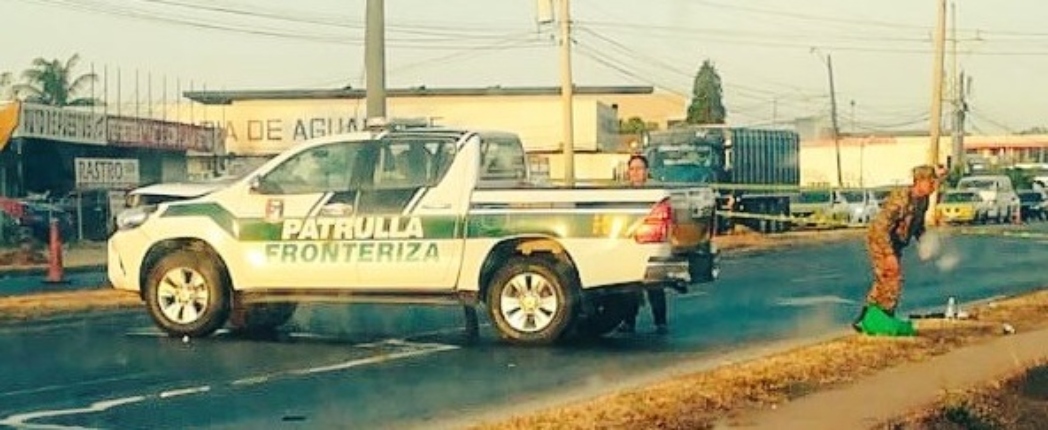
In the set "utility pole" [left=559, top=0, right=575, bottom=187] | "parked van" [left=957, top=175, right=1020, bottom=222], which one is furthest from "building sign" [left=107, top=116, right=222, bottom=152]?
"parked van" [left=957, top=175, right=1020, bottom=222]

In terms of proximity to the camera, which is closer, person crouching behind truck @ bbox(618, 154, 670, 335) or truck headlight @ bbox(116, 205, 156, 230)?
truck headlight @ bbox(116, 205, 156, 230)

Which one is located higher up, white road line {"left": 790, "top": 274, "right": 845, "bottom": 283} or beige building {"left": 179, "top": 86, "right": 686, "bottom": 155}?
beige building {"left": 179, "top": 86, "right": 686, "bottom": 155}

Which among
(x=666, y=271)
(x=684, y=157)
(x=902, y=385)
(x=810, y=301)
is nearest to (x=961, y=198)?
(x=684, y=157)

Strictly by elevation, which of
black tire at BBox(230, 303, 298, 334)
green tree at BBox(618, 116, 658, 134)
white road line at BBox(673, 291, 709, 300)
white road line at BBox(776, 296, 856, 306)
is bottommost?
white road line at BBox(776, 296, 856, 306)

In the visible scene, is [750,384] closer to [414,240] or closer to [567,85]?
[414,240]

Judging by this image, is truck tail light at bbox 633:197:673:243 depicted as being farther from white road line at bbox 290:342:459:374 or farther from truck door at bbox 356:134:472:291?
white road line at bbox 290:342:459:374

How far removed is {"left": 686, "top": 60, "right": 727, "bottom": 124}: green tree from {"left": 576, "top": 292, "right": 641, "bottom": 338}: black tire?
62163mm

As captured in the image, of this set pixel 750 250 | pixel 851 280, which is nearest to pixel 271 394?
pixel 851 280

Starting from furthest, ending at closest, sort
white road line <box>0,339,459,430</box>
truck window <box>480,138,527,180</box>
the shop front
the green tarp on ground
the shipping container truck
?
the shipping container truck, the shop front, truck window <box>480,138,527,180</box>, the green tarp on ground, white road line <box>0,339,459,430</box>

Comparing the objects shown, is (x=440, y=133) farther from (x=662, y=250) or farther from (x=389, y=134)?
(x=662, y=250)

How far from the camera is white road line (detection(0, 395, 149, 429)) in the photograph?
10.5 meters

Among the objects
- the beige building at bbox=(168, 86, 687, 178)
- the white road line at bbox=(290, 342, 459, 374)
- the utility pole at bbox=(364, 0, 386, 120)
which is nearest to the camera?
the white road line at bbox=(290, 342, 459, 374)

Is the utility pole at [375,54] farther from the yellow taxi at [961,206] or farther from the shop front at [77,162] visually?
the yellow taxi at [961,206]

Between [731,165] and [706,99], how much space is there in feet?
101
